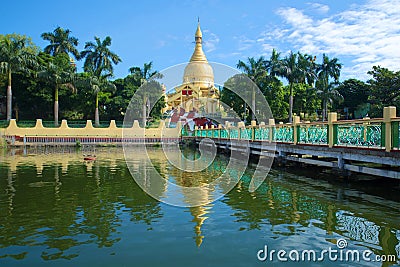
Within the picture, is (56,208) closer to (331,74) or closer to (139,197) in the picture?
(139,197)

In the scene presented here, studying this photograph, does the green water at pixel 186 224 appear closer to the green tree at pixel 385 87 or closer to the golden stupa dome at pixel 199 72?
the green tree at pixel 385 87

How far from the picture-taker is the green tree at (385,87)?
43188 millimetres

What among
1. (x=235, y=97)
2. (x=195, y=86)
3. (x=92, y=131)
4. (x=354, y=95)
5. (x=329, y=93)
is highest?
(x=195, y=86)

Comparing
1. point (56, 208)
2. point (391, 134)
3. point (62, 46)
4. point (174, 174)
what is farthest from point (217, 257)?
point (62, 46)

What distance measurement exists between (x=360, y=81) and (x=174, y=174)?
4761 cm

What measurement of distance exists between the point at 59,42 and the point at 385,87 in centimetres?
4318

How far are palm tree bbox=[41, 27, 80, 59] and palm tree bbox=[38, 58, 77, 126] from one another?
802 centimetres

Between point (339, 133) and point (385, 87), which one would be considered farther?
point (385, 87)

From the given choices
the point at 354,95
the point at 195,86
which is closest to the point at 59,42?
the point at 195,86

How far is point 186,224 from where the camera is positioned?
809 centimetres

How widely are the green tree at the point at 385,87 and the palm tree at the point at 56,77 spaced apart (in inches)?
1389

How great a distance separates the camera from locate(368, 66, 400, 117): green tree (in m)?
43.2

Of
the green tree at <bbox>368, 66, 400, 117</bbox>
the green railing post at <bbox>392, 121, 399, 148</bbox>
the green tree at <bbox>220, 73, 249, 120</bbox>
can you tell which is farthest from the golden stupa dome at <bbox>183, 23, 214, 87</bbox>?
the green railing post at <bbox>392, 121, 399, 148</bbox>

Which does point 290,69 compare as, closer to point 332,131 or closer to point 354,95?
point 354,95
